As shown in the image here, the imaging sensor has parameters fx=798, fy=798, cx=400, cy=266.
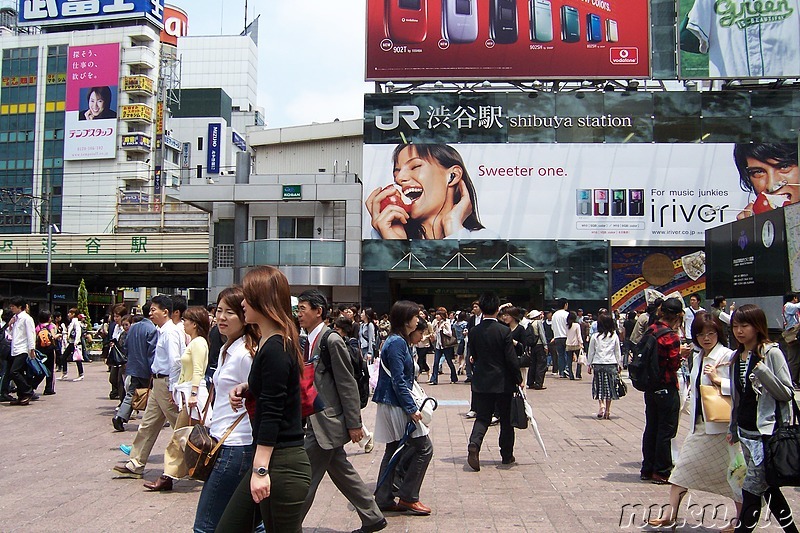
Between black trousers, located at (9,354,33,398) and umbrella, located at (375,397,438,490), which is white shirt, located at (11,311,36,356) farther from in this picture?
umbrella, located at (375,397,438,490)

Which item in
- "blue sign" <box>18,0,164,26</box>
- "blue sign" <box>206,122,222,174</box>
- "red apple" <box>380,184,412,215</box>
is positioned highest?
"blue sign" <box>18,0,164,26</box>

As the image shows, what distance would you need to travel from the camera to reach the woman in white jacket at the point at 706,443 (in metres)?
5.65

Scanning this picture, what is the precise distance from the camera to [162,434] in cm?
1093

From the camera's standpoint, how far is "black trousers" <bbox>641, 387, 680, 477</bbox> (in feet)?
24.1

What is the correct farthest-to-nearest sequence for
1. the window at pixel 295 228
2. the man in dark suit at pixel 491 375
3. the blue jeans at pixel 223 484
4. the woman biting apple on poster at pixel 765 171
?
the window at pixel 295 228
the woman biting apple on poster at pixel 765 171
the man in dark suit at pixel 491 375
the blue jeans at pixel 223 484

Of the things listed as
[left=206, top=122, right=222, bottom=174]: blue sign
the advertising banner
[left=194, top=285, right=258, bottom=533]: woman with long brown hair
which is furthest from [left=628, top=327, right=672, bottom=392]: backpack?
[left=206, top=122, right=222, bottom=174]: blue sign

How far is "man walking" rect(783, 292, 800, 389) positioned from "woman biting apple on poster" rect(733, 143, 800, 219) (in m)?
21.2

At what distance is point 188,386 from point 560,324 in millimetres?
13894

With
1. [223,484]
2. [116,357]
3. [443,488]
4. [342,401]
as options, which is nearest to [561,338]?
[116,357]

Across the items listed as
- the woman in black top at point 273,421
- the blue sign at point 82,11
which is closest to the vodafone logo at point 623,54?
the woman in black top at point 273,421

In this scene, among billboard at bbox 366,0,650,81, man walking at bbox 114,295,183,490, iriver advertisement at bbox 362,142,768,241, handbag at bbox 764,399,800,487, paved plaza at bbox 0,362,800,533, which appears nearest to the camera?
handbag at bbox 764,399,800,487

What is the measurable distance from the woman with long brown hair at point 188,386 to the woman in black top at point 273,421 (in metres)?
3.25

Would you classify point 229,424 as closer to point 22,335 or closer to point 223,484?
point 223,484

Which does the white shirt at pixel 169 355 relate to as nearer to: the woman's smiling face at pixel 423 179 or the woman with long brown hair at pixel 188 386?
the woman with long brown hair at pixel 188 386
